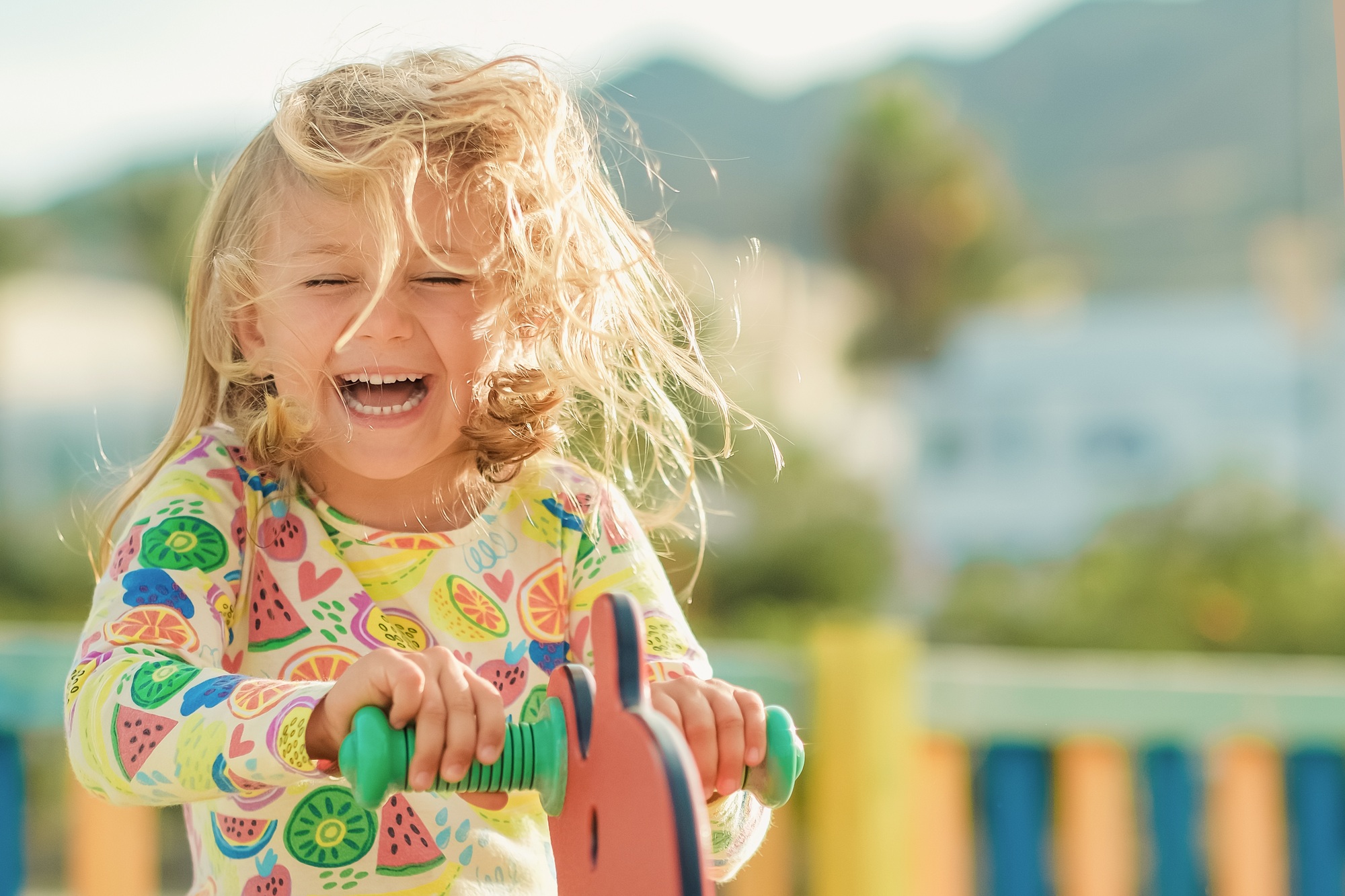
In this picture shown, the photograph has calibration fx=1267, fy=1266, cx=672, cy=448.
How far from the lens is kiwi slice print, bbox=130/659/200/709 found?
0.67 meters

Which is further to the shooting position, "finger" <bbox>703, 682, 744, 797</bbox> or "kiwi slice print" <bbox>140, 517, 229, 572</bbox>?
"kiwi slice print" <bbox>140, 517, 229, 572</bbox>

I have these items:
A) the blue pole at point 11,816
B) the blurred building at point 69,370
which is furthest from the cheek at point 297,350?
the blurred building at point 69,370

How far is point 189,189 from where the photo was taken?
5.33 m

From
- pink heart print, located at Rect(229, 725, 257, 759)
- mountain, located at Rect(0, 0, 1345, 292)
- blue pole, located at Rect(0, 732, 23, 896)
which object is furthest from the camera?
mountain, located at Rect(0, 0, 1345, 292)

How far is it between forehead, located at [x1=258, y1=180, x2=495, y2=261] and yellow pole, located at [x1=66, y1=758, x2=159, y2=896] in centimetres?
129

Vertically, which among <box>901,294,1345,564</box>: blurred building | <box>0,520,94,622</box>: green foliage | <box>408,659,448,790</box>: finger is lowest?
<box>408,659,448,790</box>: finger

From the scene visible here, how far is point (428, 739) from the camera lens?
0.55 metres

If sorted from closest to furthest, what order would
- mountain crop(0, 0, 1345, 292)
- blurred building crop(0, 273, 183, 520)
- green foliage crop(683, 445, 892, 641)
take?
green foliage crop(683, 445, 892, 641)
blurred building crop(0, 273, 183, 520)
mountain crop(0, 0, 1345, 292)

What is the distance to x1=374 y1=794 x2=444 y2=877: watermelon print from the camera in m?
0.81

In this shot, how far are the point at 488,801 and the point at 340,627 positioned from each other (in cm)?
16

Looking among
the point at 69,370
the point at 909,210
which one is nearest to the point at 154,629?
the point at 69,370

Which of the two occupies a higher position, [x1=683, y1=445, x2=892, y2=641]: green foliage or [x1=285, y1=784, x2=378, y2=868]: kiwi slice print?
[x1=683, y1=445, x2=892, y2=641]: green foliage

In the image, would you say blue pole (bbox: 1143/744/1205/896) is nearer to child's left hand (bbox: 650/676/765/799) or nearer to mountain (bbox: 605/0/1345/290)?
child's left hand (bbox: 650/676/765/799)

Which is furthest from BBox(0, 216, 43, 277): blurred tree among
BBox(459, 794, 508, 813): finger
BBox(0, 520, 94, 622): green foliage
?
BBox(459, 794, 508, 813): finger
